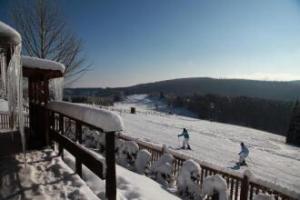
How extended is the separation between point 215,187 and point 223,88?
126597 mm

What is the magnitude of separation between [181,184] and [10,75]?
192 inches

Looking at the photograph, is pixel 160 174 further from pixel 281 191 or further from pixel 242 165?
pixel 242 165

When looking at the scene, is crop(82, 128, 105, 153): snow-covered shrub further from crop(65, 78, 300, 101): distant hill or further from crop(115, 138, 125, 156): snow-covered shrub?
crop(65, 78, 300, 101): distant hill

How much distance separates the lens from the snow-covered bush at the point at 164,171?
727cm

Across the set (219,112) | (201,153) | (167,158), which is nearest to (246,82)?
(219,112)

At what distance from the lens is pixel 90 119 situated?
4.11 metres

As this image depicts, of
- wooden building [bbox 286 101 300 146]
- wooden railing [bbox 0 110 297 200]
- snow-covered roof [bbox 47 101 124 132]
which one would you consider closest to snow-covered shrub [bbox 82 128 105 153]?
wooden railing [bbox 0 110 297 200]

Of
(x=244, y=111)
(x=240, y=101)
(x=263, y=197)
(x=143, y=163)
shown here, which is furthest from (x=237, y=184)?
(x=240, y=101)

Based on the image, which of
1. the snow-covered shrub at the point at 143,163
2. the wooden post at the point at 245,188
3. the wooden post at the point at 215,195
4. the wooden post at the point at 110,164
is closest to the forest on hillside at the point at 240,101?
the snow-covered shrub at the point at 143,163

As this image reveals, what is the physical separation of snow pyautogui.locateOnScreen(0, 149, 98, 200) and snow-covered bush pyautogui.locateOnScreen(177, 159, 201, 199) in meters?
2.90

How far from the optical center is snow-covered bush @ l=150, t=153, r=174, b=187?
7.27 meters

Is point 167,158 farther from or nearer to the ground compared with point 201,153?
farther from the ground

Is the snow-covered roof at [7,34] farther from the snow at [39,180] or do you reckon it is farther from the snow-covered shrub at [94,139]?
the snow-covered shrub at [94,139]

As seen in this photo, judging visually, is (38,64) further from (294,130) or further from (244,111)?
(244,111)
